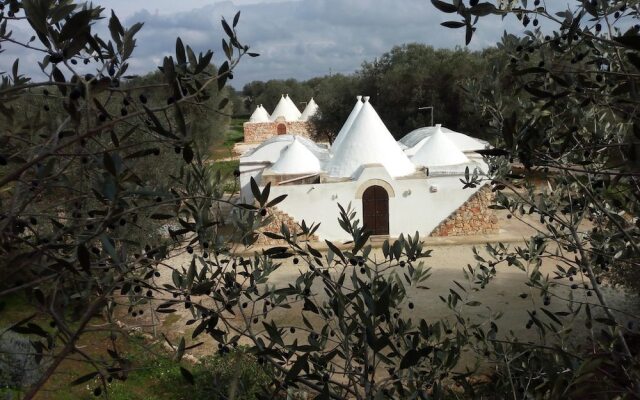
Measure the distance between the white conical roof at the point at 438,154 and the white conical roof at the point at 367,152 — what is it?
0.97 metres

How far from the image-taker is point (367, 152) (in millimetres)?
14188

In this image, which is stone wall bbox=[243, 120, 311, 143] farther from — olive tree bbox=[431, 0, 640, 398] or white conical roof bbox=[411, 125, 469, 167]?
olive tree bbox=[431, 0, 640, 398]

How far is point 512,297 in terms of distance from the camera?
9.27 metres

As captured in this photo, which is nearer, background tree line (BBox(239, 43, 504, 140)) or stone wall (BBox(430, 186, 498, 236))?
stone wall (BBox(430, 186, 498, 236))

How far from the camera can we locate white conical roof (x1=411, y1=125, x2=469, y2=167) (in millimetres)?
15617

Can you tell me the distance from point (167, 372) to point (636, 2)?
637 centimetres

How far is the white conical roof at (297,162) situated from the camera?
14562 millimetres

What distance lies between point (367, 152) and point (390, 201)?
70.0 inches

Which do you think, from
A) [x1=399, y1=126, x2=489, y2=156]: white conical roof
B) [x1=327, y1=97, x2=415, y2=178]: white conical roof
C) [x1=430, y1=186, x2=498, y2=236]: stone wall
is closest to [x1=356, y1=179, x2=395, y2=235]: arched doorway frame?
[x1=327, y1=97, x2=415, y2=178]: white conical roof

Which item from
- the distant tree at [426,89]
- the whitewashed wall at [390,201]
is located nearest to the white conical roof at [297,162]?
the whitewashed wall at [390,201]

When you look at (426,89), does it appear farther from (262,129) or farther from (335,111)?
(262,129)

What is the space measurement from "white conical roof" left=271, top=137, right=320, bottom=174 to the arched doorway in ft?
7.54

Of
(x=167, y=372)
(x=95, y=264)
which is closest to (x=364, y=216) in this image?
(x=167, y=372)

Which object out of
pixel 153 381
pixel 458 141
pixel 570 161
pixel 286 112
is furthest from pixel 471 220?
pixel 286 112
